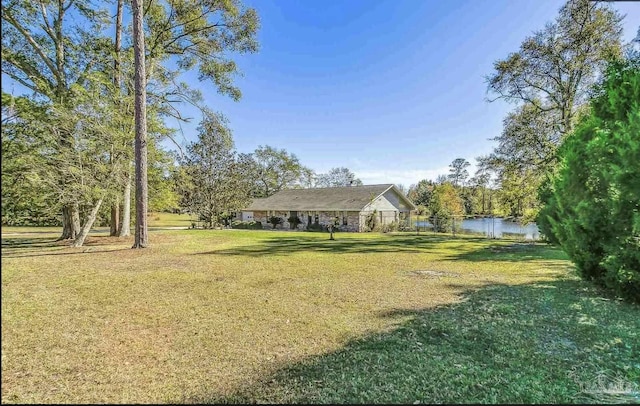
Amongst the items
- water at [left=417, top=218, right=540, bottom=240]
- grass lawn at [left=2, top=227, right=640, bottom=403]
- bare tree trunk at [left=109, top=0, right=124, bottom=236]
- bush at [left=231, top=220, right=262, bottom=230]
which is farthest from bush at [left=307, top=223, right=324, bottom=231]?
grass lawn at [left=2, top=227, right=640, bottom=403]

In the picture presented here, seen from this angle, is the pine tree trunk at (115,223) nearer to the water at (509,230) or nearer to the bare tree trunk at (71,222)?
the bare tree trunk at (71,222)

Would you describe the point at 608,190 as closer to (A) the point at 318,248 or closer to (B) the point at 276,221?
(A) the point at 318,248

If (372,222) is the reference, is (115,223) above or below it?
above

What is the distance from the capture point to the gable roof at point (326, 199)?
94.5ft

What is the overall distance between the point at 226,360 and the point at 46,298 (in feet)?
13.9

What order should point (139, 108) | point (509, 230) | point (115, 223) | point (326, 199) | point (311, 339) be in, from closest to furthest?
point (311, 339), point (139, 108), point (115, 223), point (509, 230), point (326, 199)

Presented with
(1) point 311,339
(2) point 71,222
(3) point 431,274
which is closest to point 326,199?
(2) point 71,222

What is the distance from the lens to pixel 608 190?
5.66m

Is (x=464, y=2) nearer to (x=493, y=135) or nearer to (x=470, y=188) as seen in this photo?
(x=493, y=135)

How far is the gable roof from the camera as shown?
28.8 meters

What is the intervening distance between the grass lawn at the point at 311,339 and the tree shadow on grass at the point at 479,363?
18 mm

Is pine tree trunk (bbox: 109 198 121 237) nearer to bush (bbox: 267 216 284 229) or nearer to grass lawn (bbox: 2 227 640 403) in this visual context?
grass lawn (bbox: 2 227 640 403)

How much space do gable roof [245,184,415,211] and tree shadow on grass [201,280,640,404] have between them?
22596 mm

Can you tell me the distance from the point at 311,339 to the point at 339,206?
82.1ft
